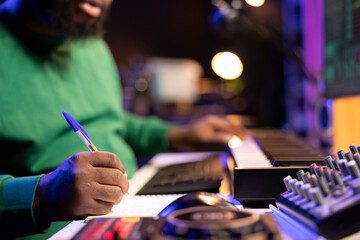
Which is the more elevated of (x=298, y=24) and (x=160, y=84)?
(x=298, y=24)

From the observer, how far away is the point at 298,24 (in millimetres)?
1827

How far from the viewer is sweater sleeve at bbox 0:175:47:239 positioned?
58 centimetres

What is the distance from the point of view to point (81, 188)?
55 cm

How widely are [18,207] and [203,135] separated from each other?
0.85m

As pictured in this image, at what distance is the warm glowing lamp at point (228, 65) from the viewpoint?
2.36 metres

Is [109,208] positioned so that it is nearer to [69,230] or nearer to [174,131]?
[69,230]

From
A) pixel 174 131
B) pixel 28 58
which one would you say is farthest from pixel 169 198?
pixel 174 131

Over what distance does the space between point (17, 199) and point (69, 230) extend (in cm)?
15

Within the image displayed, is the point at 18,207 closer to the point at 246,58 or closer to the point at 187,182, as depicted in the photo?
the point at 187,182

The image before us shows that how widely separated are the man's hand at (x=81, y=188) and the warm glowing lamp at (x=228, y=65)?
190 centimetres

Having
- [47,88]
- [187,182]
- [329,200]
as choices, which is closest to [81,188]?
[187,182]

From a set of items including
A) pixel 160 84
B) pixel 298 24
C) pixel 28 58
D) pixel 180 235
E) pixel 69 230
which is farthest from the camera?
pixel 160 84

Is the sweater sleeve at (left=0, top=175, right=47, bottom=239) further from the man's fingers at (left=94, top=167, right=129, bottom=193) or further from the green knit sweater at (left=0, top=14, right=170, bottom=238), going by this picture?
the man's fingers at (left=94, top=167, right=129, bottom=193)

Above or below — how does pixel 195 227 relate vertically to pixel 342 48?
below
